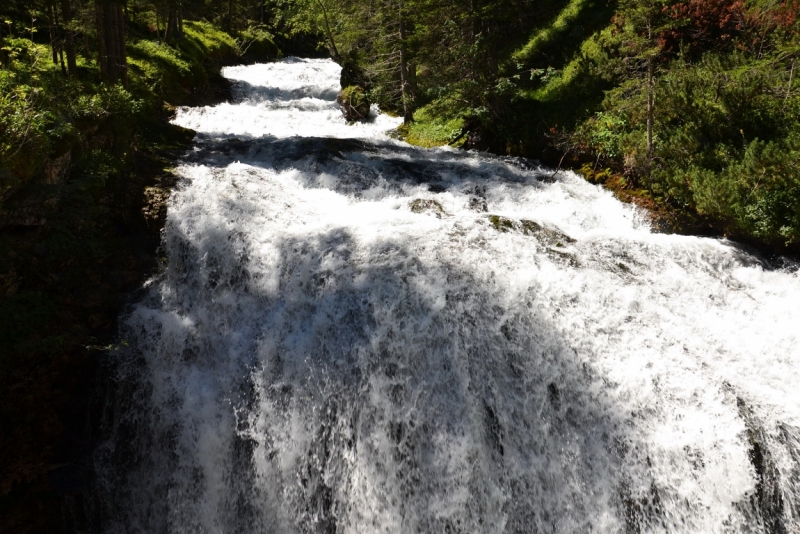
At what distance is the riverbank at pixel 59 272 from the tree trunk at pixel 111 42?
2.42 m

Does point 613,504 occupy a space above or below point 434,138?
below

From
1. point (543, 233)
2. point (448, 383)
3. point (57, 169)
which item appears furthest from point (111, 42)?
point (448, 383)

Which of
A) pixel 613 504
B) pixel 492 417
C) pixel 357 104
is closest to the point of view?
pixel 613 504

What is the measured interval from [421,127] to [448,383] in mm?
14182

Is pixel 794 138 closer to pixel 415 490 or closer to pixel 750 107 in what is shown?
pixel 750 107

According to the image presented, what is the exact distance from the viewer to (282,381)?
7.04m

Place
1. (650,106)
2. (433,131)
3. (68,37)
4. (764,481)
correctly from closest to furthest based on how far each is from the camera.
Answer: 1. (764,481)
2. (650,106)
3. (68,37)
4. (433,131)

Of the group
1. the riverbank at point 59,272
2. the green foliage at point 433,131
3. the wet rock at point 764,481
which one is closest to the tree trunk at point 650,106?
the green foliage at point 433,131

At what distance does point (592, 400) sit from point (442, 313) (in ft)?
7.97

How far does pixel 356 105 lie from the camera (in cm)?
2100

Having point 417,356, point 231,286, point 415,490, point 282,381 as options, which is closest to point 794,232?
point 417,356

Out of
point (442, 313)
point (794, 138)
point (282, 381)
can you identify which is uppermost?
point (794, 138)

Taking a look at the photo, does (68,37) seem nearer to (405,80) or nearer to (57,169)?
(57,169)

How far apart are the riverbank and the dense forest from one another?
0.03m
